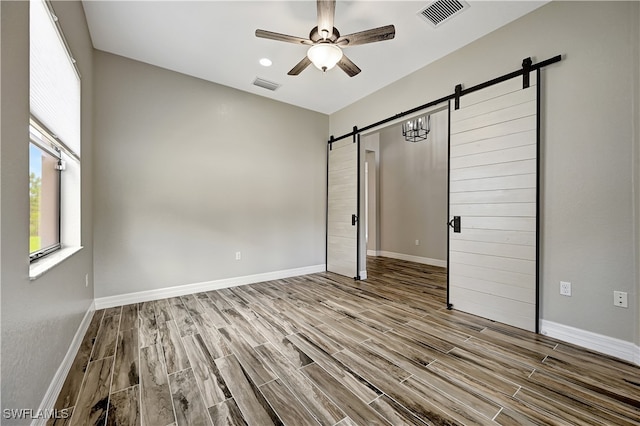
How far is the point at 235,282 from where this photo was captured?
12.8 ft

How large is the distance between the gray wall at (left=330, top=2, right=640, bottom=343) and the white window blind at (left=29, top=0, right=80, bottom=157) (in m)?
3.77

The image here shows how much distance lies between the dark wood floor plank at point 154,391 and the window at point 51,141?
3.08 feet

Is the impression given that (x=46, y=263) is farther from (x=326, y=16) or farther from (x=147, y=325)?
(x=326, y=16)

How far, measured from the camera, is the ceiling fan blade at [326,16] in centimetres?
194

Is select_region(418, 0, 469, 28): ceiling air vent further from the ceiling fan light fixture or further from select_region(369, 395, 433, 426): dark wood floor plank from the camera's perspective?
Answer: select_region(369, 395, 433, 426): dark wood floor plank

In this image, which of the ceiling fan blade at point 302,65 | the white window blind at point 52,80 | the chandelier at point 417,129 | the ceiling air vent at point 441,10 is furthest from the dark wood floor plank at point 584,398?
the chandelier at point 417,129

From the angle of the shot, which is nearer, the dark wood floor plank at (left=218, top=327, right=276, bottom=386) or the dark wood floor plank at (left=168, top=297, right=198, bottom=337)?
the dark wood floor plank at (left=218, top=327, right=276, bottom=386)

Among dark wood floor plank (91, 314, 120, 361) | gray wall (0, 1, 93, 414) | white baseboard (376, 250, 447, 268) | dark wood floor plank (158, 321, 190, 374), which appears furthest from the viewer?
white baseboard (376, 250, 447, 268)

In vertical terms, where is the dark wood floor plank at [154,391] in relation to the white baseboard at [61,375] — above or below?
below

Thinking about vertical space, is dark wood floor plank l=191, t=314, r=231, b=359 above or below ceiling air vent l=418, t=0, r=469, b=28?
below

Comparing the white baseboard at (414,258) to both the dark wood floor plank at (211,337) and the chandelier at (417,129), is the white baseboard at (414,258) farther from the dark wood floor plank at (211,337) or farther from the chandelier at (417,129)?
the dark wood floor plank at (211,337)

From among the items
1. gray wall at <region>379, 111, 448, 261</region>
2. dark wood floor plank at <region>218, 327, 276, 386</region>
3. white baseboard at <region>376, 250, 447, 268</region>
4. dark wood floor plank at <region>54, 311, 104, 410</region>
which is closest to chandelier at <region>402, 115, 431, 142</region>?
gray wall at <region>379, 111, 448, 261</region>

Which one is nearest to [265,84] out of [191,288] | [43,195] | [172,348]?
[43,195]

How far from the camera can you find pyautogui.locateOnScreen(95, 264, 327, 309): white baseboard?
304 centimetres
